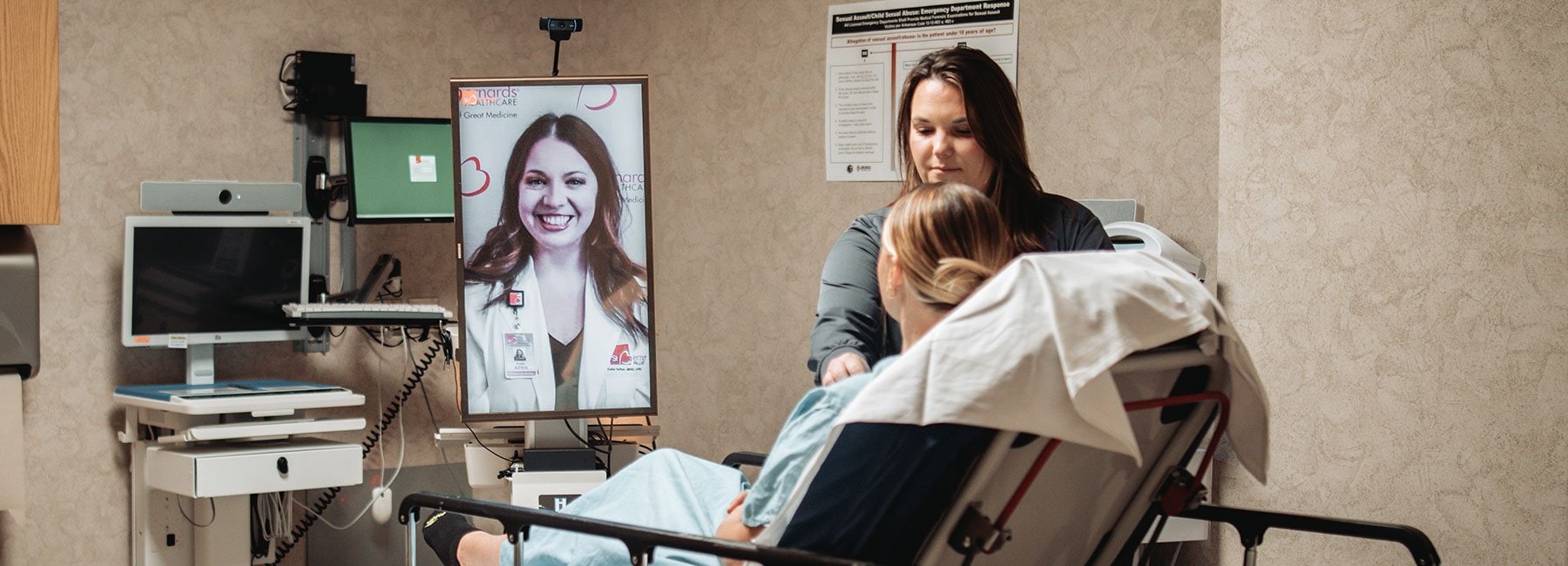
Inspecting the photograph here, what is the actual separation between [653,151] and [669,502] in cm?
241

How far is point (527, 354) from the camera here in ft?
10.6

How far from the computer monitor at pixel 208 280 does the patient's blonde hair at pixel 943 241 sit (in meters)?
2.63

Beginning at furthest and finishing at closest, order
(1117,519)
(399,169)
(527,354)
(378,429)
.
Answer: (378,429), (399,169), (527,354), (1117,519)

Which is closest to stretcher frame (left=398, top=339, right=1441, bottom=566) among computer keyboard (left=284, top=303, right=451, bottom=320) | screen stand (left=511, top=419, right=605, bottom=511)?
screen stand (left=511, top=419, right=605, bottom=511)

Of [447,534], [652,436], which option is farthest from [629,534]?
[652,436]

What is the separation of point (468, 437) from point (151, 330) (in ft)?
3.28

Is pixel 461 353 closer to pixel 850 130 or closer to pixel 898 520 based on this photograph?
Result: pixel 850 130

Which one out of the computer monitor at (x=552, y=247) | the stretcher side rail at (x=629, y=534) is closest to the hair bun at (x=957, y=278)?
the stretcher side rail at (x=629, y=534)

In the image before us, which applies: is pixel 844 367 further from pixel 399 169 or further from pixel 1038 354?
pixel 399 169

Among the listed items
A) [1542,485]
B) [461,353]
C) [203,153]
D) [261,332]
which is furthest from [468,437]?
[1542,485]

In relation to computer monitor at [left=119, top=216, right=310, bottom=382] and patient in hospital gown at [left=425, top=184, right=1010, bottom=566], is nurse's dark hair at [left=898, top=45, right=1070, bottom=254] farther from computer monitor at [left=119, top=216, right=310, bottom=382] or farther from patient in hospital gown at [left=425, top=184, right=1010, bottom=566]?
computer monitor at [left=119, top=216, right=310, bottom=382]

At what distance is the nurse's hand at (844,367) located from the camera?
1.84 meters

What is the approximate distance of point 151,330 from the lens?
362 centimetres

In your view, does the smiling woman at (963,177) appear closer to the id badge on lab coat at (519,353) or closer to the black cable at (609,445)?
the id badge on lab coat at (519,353)
